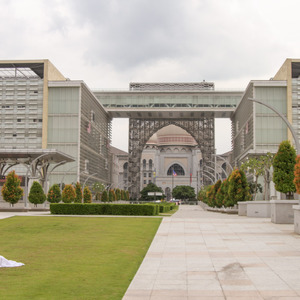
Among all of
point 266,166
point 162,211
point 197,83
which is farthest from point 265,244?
point 197,83

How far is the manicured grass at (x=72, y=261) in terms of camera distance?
10.1m

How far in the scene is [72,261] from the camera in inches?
558

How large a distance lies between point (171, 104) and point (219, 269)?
116m

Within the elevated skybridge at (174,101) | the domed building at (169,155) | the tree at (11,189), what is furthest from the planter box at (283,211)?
the domed building at (169,155)

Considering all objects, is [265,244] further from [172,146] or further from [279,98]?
[172,146]

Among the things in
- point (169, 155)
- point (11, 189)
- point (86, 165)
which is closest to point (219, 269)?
point (11, 189)

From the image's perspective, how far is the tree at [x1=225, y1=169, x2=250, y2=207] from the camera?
48938 millimetres

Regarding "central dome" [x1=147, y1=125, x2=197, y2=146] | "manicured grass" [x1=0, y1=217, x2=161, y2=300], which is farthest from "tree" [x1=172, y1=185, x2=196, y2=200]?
"manicured grass" [x1=0, y1=217, x2=161, y2=300]

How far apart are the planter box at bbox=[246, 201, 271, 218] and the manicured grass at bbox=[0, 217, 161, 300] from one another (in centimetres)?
1821

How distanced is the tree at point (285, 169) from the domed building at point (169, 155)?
159080 mm

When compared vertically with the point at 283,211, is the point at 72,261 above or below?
below

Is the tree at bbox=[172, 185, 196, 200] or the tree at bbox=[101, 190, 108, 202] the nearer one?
the tree at bbox=[101, 190, 108, 202]

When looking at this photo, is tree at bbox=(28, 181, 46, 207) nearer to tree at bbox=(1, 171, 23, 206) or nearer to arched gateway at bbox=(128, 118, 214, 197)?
tree at bbox=(1, 171, 23, 206)

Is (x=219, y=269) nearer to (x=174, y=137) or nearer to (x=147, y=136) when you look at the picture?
(x=147, y=136)
